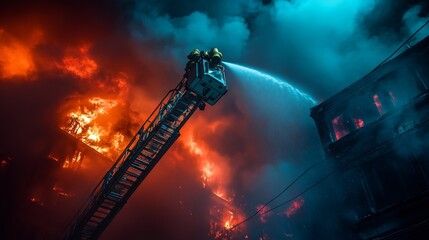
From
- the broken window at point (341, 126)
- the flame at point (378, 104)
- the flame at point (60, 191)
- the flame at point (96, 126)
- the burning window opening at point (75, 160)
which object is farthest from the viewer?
the flame at point (96, 126)

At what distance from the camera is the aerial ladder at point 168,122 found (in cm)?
816

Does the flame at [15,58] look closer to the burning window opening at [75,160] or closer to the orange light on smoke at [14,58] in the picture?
the orange light on smoke at [14,58]

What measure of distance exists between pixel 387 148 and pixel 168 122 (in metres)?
10.2

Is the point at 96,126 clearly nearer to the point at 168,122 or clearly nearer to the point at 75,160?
the point at 75,160

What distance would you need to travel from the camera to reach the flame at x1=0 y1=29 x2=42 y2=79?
15320 millimetres

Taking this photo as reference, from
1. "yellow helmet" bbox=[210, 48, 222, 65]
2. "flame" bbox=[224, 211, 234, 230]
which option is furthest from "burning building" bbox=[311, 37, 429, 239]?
"flame" bbox=[224, 211, 234, 230]

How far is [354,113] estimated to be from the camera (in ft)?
47.5

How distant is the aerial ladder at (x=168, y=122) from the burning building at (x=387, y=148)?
8.86 metres

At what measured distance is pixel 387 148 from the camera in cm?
1202

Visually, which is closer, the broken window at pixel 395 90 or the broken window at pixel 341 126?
the broken window at pixel 395 90

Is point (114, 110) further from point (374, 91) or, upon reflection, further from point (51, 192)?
point (374, 91)

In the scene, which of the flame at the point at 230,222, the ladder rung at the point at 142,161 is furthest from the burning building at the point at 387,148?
the flame at the point at 230,222

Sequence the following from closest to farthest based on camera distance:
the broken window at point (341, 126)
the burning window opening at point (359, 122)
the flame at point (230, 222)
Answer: the burning window opening at point (359, 122)
the broken window at point (341, 126)
the flame at point (230, 222)

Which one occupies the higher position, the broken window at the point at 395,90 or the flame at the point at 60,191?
the broken window at the point at 395,90
